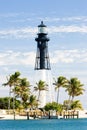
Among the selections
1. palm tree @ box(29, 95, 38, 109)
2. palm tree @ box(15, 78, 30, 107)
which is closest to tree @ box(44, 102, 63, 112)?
palm tree @ box(29, 95, 38, 109)

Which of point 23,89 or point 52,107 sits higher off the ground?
point 23,89

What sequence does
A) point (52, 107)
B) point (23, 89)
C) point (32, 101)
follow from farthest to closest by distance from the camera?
point (23, 89), point (32, 101), point (52, 107)

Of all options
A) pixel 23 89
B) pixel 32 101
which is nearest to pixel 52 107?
pixel 32 101

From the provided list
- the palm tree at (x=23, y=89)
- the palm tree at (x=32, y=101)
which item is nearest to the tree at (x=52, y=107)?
the palm tree at (x=32, y=101)

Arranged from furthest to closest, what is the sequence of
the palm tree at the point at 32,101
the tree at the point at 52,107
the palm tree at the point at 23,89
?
the palm tree at the point at 23,89 → the palm tree at the point at 32,101 → the tree at the point at 52,107

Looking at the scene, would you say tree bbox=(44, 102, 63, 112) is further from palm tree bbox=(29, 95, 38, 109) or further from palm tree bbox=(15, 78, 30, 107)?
palm tree bbox=(15, 78, 30, 107)

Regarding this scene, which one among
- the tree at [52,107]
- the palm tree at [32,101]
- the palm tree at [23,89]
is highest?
the palm tree at [23,89]

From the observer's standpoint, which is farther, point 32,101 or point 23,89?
point 23,89

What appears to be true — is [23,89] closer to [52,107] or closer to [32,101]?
[32,101]

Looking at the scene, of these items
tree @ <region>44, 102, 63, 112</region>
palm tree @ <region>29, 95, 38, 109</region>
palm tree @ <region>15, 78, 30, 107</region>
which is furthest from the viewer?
palm tree @ <region>15, 78, 30, 107</region>

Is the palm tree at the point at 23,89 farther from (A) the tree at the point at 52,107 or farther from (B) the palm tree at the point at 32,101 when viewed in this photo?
(A) the tree at the point at 52,107

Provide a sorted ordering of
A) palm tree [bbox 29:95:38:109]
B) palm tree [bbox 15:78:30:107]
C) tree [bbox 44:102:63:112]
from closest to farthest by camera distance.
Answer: tree [bbox 44:102:63:112]
palm tree [bbox 29:95:38:109]
palm tree [bbox 15:78:30:107]

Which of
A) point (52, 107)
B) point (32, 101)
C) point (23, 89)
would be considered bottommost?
point (52, 107)

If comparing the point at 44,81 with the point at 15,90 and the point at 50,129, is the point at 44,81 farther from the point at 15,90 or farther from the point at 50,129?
the point at 50,129
